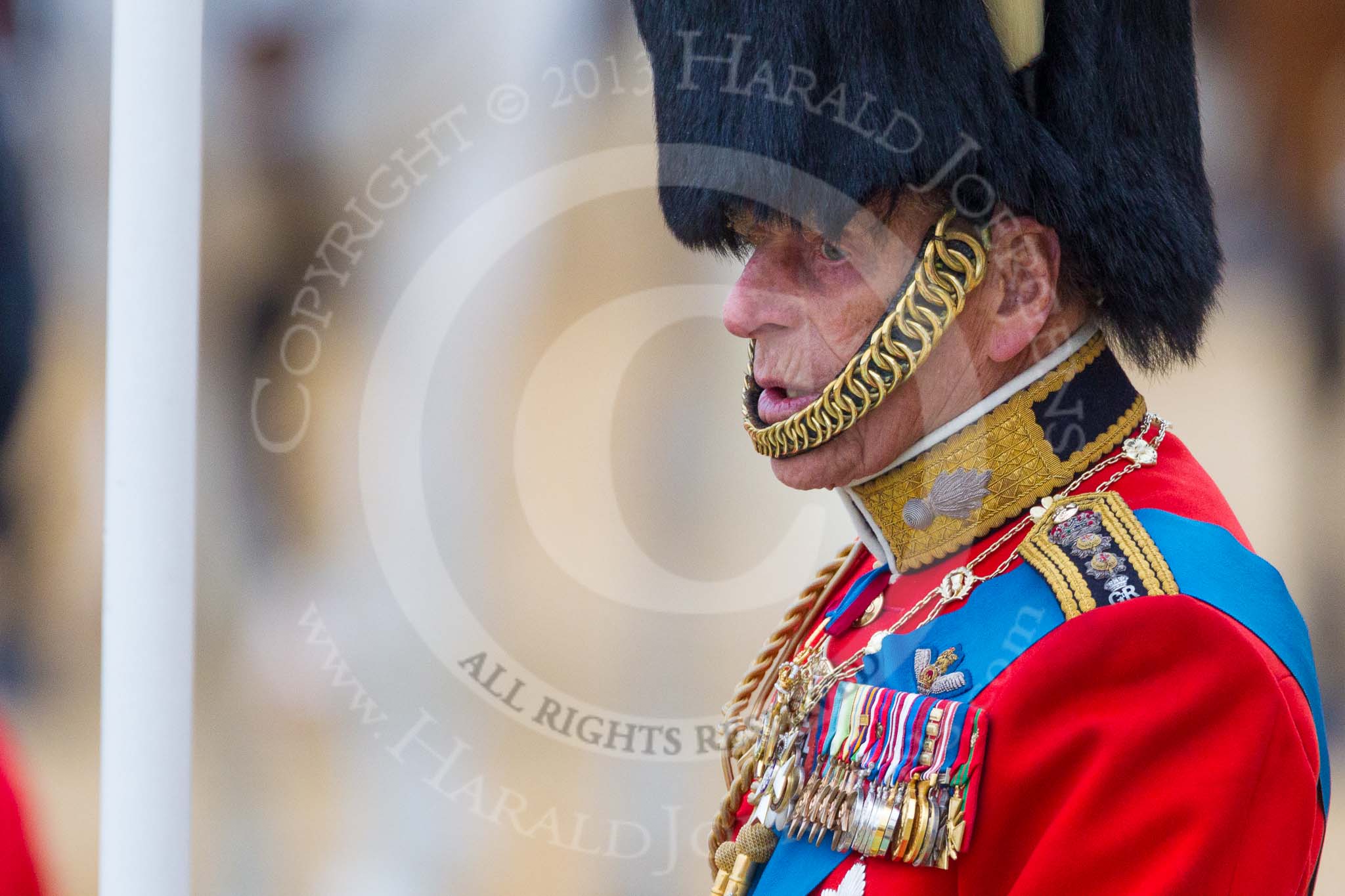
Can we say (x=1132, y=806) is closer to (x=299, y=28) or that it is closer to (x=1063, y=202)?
(x=1063, y=202)

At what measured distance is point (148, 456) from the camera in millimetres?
1116

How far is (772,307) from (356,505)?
7.44 feet

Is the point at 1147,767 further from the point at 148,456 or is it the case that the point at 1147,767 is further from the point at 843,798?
the point at 148,456

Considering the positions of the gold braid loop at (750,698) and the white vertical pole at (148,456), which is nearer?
the white vertical pole at (148,456)

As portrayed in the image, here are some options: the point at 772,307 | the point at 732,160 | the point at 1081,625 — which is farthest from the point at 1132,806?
the point at 732,160

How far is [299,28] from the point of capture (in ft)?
11.1

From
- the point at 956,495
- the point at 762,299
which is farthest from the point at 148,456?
the point at 956,495

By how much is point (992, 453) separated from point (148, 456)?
0.85 m

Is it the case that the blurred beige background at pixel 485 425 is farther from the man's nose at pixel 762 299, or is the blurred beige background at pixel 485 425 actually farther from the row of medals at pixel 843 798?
the row of medals at pixel 843 798

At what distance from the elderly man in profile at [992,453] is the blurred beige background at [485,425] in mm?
1776

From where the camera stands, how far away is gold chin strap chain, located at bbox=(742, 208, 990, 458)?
4.58ft

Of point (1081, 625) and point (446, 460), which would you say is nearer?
point (1081, 625)

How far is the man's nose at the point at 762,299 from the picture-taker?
1501 mm

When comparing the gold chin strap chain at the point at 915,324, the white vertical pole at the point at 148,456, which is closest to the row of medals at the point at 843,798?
the gold chin strap chain at the point at 915,324
